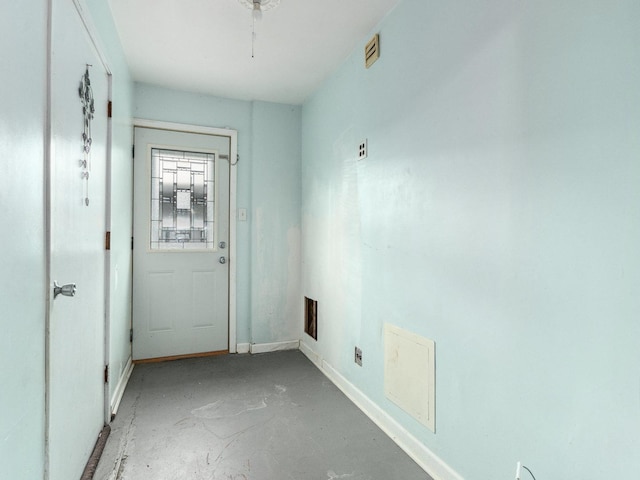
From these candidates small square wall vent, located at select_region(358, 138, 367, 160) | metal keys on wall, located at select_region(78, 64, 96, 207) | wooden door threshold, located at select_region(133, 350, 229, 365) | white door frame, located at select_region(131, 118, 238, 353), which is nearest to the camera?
metal keys on wall, located at select_region(78, 64, 96, 207)

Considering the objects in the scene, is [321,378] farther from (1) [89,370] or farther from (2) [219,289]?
(1) [89,370]

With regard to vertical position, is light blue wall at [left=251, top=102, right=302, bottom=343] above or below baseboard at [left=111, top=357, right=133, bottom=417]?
above

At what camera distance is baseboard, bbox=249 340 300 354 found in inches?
142

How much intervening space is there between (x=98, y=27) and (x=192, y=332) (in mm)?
2576

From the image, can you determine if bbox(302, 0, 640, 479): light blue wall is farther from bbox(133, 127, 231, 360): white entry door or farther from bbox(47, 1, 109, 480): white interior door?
bbox(133, 127, 231, 360): white entry door

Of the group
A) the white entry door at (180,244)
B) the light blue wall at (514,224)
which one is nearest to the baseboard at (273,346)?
the white entry door at (180,244)

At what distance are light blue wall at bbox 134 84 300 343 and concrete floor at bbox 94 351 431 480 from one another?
708 millimetres

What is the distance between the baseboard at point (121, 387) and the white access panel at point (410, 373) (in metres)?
1.79

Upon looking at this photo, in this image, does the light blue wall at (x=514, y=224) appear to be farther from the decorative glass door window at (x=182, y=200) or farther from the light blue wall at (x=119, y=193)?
the decorative glass door window at (x=182, y=200)

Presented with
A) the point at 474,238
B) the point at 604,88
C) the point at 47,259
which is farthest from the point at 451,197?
the point at 47,259

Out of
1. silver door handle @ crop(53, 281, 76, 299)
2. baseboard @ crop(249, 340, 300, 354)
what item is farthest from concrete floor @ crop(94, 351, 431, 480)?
silver door handle @ crop(53, 281, 76, 299)

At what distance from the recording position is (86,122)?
171 cm

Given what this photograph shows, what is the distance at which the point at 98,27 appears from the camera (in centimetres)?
193

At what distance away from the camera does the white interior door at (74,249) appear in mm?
1294
